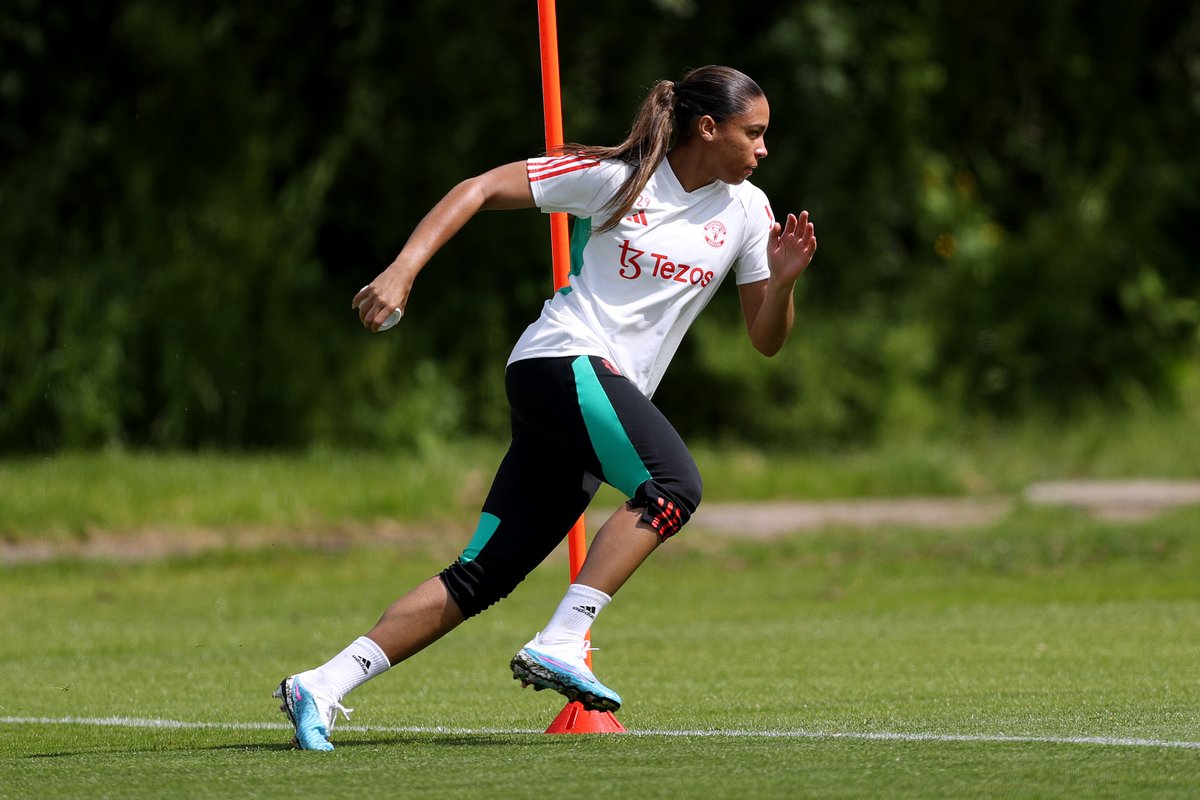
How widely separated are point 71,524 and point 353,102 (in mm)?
6147

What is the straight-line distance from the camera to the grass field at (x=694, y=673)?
4.79 m

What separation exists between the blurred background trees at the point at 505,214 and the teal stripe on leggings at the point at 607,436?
13.2 meters

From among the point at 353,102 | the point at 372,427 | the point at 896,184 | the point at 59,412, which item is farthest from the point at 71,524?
the point at 896,184

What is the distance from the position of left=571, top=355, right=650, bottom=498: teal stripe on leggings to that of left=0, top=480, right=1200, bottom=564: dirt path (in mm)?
9560

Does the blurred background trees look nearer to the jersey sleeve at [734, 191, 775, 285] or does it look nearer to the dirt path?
the dirt path

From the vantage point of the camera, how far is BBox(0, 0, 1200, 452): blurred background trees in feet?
60.1

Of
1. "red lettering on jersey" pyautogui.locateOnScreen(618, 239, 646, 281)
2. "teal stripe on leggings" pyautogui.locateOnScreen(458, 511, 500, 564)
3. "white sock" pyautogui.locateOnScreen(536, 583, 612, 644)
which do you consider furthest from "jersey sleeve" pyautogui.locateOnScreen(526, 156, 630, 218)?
"white sock" pyautogui.locateOnScreen(536, 583, 612, 644)

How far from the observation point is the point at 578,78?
19328 millimetres

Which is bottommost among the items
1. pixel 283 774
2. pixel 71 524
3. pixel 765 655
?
pixel 71 524

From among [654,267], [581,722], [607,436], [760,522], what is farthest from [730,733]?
[760,522]

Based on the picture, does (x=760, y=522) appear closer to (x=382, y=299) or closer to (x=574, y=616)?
(x=574, y=616)

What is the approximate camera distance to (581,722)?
589 cm

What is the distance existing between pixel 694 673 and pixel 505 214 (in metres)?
12.4

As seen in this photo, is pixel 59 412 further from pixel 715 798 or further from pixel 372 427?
pixel 715 798
